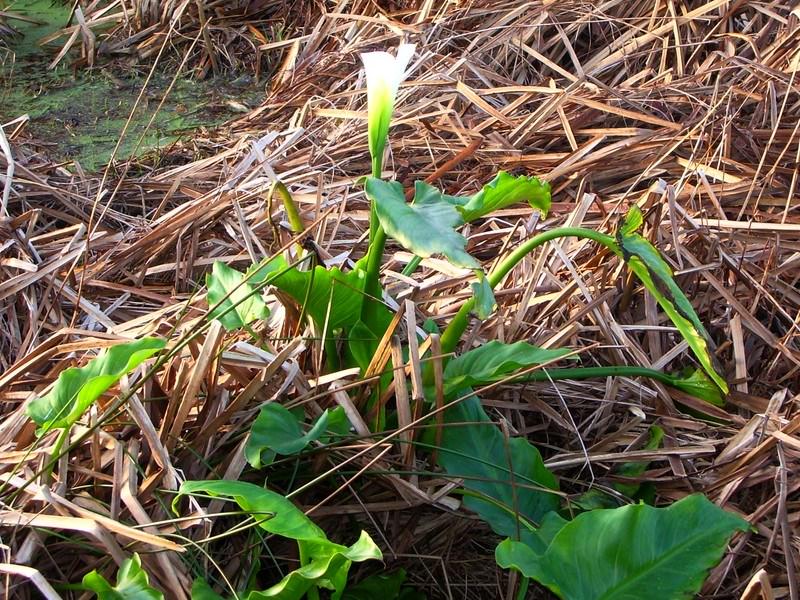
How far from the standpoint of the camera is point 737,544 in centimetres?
99

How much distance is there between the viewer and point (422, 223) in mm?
820

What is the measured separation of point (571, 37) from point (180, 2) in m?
1.29

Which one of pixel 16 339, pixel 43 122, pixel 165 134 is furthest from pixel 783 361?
pixel 43 122

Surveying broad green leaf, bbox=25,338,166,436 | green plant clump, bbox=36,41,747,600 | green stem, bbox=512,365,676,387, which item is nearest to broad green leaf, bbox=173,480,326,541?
green plant clump, bbox=36,41,747,600

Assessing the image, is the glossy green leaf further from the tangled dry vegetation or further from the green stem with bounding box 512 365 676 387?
the green stem with bounding box 512 365 676 387

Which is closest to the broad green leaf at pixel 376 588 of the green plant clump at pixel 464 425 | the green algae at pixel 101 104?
the green plant clump at pixel 464 425

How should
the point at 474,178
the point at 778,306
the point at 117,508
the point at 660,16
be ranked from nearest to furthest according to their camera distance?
the point at 117,508 < the point at 778,306 < the point at 474,178 < the point at 660,16

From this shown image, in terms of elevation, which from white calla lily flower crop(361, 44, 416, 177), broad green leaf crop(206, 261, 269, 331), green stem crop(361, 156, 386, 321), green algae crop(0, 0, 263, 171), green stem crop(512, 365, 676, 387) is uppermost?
white calla lily flower crop(361, 44, 416, 177)

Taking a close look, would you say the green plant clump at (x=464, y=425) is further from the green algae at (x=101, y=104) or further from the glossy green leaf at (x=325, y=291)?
the green algae at (x=101, y=104)

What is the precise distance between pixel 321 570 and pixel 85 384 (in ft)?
0.93

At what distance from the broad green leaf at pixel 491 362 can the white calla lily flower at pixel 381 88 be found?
23 centimetres

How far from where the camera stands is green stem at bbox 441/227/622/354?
3.05ft

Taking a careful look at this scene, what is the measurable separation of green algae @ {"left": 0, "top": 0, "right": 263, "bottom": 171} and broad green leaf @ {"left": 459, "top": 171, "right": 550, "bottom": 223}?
124cm

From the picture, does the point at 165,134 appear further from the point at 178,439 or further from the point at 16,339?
the point at 178,439
